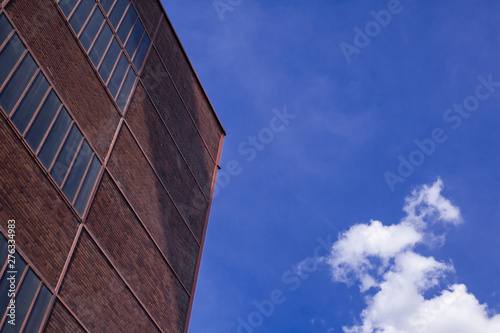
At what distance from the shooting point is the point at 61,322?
12.0 m

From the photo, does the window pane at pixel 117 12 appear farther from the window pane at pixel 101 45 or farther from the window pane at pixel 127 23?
the window pane at pixel 101 45

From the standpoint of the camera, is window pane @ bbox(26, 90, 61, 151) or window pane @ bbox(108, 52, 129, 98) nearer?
window pane @ bbox(26, 90, 61, 151)

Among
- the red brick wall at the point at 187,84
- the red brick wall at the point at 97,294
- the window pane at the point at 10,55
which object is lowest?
the red brick wall at the point at 97,294

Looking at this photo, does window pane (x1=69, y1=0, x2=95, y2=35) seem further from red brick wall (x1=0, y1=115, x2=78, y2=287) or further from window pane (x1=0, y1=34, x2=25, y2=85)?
red brick wall (x1=0, y1=115, x2=78, y2=287)

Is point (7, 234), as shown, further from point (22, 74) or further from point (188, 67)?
point (188, 67)

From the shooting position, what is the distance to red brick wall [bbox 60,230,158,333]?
12742 millimetres

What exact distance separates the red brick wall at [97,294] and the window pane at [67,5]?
718 cm

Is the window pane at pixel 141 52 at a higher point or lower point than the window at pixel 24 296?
higher

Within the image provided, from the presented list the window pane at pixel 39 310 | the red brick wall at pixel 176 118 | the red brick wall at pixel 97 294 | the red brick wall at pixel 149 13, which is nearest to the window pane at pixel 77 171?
the red brick wall at pixel 97 294

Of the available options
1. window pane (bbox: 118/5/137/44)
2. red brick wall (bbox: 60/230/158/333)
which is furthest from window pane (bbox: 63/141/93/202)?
window pane (bbox: 118/5/137/44)

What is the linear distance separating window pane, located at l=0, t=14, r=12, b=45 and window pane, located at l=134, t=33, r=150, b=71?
6.78 m

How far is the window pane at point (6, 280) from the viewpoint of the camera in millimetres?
10258

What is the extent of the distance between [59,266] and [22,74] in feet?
17.0

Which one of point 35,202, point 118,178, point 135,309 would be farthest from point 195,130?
point 35,202
